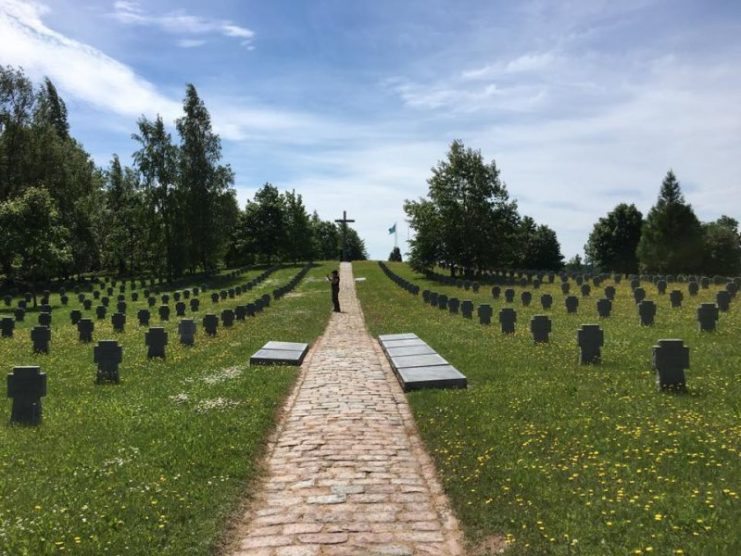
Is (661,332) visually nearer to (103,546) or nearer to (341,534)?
(341,534)

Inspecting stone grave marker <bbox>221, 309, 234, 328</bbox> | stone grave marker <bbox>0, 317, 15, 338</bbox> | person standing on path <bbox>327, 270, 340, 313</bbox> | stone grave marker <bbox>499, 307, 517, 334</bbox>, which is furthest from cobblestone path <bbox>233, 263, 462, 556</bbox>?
person standing on path <bbox>327, 270, 340, 313</bbox>

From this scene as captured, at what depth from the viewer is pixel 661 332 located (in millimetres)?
17391

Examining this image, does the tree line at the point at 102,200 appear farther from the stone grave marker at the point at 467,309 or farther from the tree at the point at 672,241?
the tree at the point at 672,241

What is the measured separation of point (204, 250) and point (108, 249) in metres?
16.8

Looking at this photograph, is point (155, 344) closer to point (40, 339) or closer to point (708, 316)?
point (40, 339)

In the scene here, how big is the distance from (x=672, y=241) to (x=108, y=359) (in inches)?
2899

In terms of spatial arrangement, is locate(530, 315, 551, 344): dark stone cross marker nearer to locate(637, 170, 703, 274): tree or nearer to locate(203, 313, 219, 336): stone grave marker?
locate(203, 313, 219, 336): stone grave marker

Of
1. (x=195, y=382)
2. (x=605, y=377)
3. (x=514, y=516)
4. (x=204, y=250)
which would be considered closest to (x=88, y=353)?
(x=195, y=382)

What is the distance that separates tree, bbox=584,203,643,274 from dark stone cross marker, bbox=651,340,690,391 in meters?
84.0

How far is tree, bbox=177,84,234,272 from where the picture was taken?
200ft

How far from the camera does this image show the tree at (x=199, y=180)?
6109cm

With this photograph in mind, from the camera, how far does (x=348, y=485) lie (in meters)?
6.69

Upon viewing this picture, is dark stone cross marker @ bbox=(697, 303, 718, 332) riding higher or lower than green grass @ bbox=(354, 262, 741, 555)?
higher

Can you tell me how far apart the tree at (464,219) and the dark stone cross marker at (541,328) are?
40831mm
